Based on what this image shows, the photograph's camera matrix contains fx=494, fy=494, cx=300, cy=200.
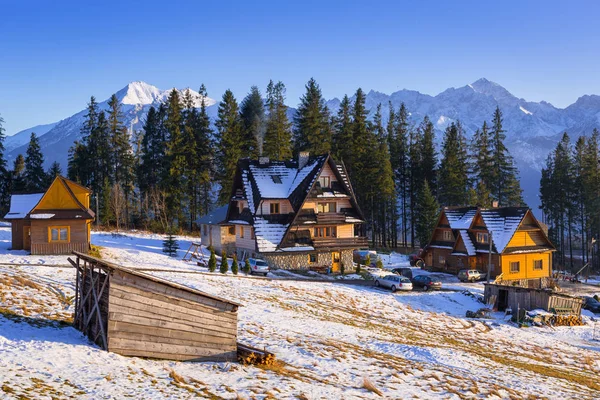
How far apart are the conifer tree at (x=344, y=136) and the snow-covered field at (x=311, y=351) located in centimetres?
3899

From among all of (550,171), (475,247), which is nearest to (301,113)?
(475,247)

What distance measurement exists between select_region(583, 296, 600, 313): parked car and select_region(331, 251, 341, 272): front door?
2150 cm

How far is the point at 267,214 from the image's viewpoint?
47562mm

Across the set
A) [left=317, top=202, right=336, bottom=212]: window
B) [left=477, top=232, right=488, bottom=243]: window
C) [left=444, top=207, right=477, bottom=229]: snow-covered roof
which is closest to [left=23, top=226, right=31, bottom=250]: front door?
[left=317, top=202, right=336, bottom=212]: window

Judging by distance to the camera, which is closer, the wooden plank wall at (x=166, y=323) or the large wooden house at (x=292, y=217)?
the wooden plank wall at (x=166, y=323)

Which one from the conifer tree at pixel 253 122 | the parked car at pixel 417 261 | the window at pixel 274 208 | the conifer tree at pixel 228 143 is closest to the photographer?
the window at pixel 274 208

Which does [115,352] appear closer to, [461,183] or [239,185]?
[239,185]

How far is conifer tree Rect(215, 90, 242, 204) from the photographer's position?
67.0 metres

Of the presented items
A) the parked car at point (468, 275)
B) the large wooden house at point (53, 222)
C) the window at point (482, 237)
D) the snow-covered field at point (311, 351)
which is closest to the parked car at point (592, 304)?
the snow-covered field at point (311, 351)

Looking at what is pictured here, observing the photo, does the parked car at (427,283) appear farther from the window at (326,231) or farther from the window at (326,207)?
the window at (326,207)

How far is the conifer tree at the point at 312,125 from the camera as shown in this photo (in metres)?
72.5

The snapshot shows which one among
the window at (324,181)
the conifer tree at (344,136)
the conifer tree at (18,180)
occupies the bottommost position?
the window at (324,181)

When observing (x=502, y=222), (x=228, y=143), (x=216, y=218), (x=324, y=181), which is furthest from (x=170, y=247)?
(x=502, y=222)

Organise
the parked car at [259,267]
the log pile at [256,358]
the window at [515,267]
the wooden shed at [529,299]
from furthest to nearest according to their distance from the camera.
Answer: the window at [515,267] → the parked car at [259,267] → the wooden shed at [529,299] → the log pile at [256,358]
